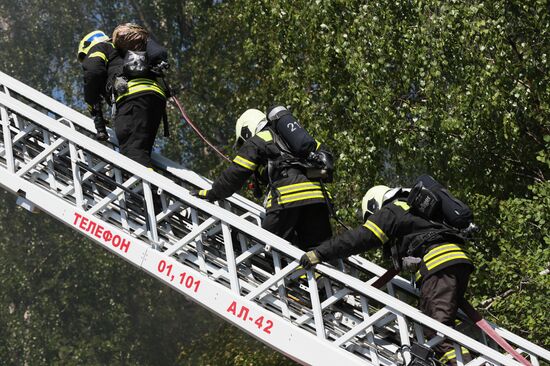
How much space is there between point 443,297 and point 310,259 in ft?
2.82

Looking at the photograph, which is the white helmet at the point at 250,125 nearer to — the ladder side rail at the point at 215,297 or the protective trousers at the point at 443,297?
the ladder side rail at the point at 215,297

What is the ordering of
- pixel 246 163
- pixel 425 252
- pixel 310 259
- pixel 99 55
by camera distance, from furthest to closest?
pixel 99 55 < pixel 246 163 < pixel 425 252 < pixel 310 259

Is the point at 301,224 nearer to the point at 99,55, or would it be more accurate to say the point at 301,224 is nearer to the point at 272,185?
the point at 272,185

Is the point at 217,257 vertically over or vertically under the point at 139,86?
under

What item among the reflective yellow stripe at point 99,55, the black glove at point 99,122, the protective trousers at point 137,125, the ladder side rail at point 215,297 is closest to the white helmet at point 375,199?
the ladder side rail at point 215,297

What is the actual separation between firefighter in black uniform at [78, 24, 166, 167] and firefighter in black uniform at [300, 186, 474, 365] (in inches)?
71.9

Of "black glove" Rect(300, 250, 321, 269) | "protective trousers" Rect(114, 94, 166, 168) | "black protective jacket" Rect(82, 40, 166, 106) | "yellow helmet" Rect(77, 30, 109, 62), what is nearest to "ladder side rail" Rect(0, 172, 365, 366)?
"black glove" Rect(300, 250, 321, 269)

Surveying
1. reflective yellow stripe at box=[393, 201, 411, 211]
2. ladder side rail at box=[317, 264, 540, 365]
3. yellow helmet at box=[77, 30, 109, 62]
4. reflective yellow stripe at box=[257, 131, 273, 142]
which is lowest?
yellow helmet at box=[77, 30, 109, 62]

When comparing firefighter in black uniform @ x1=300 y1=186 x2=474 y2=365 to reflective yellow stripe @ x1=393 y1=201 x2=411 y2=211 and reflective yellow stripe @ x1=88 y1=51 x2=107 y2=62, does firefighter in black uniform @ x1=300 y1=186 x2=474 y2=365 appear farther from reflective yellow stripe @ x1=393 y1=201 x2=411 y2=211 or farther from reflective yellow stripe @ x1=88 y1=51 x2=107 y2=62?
reflective yellow stripe @ x1=88 y1=51 x2=107 y2=62

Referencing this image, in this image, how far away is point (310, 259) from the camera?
5918mm

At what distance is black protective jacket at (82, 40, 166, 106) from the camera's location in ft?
23.2

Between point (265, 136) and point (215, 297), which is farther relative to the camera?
point (265, 136)

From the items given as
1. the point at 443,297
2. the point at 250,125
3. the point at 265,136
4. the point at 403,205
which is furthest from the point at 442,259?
the point at 250,125

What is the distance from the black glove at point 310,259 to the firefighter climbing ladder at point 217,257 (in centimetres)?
5
